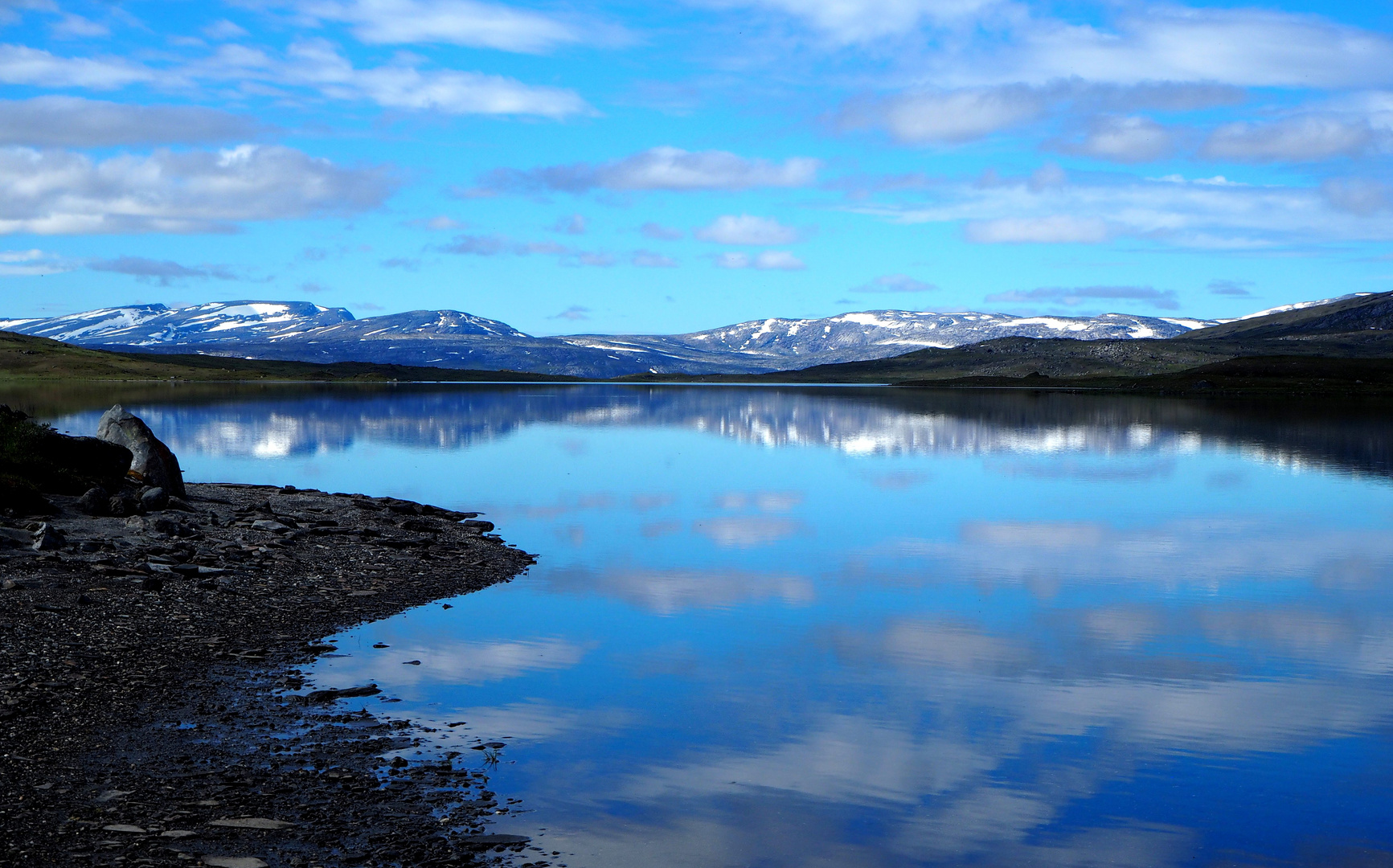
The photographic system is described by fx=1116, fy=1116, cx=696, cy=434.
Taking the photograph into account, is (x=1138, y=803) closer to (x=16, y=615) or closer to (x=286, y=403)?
(x=16, y=615)

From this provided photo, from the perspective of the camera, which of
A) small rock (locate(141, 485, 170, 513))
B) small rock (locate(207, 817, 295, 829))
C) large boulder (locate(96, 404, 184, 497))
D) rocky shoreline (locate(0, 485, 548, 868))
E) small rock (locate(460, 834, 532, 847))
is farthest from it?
large boulder (locate(96, 404, 184, 497))

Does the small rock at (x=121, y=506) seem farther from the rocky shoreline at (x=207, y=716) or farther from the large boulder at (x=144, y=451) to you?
the large boulder at (x=144, y=451)

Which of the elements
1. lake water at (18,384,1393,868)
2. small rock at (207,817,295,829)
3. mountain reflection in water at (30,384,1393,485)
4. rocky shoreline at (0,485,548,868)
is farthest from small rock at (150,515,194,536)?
mountain reflection in water at (30,384,1393,485)

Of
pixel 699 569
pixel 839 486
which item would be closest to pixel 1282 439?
pixel 839 486

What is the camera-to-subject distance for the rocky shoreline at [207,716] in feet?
30.2

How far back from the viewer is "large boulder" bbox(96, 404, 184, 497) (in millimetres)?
28688

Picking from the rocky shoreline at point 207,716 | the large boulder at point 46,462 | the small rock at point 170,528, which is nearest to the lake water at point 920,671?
the rocky shoreline at point 207,716

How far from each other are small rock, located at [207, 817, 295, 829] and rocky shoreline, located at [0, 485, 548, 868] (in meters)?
0.02

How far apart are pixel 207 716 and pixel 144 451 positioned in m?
19.2

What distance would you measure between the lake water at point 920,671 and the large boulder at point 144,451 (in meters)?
8.17

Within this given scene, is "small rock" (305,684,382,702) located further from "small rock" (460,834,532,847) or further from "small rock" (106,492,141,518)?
"small rock" (106,492,141,518)

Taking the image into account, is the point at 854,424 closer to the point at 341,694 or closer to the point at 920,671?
the point at 920,671

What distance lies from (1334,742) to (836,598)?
9184mm

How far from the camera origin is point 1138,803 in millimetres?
10758
